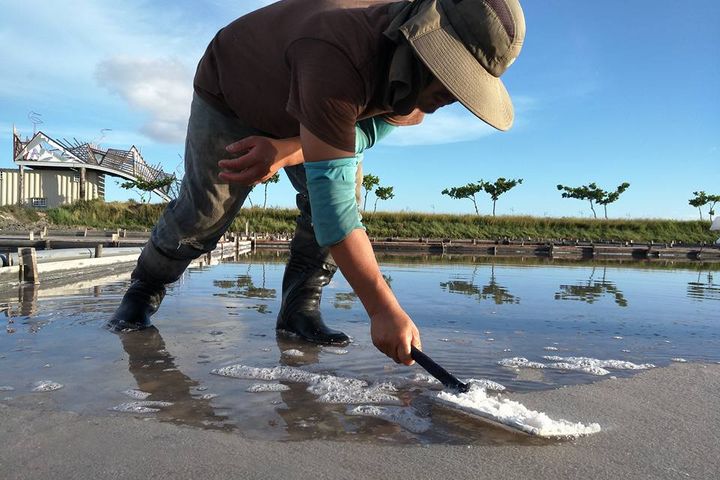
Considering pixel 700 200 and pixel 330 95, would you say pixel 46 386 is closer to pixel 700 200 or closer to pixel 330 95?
pixel 330 95

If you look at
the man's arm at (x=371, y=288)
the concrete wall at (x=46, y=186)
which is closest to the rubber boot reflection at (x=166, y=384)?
the man's arm at (x=371, y=288)

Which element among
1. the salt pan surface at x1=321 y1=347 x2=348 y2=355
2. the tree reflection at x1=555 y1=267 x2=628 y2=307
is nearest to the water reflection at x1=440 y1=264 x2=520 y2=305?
the tree reflection at x1=555 y1=267 x2=628 y2=307

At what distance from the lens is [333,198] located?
63.7 inches

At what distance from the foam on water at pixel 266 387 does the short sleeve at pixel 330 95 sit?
2.70ft

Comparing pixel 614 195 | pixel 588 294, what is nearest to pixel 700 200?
pixel 614 195

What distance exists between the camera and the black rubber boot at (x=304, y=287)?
2.73 metres

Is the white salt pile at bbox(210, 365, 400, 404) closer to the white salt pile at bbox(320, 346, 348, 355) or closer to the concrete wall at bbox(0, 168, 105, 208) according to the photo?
the white salt pile at bbox(320, 346, 348, 355)

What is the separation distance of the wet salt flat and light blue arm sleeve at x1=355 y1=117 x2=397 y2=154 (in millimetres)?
883

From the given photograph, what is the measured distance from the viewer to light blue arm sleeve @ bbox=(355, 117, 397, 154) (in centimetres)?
209

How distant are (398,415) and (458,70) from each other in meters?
0.99

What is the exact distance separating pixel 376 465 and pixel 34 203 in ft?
125

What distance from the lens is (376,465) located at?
1215 millimetres

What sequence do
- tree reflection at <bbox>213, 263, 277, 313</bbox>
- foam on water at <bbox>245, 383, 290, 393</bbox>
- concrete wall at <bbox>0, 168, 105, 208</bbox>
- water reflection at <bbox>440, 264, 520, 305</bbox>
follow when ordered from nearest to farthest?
foam on water at <bbox>245, 383, 290, 393</bbox> → tree reflection at <bbox>213, 263, 277, 313</bbox> → water reflection at <bbox>440, 264, 520, 305</bbox> → concrete wall at <bbox>0, 168, 105, 208</bbox>

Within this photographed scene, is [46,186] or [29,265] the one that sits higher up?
[46,186]
